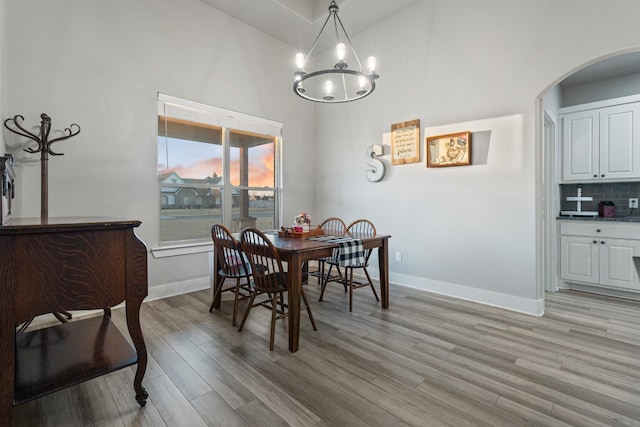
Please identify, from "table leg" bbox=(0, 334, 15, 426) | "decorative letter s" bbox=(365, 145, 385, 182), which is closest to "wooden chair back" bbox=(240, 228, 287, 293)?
"table leg" bbox=(0, 334, 15, 426)

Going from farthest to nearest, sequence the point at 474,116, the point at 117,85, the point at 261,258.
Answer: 1. the point at 474,116
2. the point at 117,85
3. the point at 261,258

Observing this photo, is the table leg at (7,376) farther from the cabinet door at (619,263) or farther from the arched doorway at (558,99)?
the cabinet door at (619,263)

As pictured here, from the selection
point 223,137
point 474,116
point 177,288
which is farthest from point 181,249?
point 474,116

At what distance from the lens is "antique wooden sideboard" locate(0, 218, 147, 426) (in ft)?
4.26

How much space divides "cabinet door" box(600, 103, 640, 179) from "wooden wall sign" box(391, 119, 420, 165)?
2.26 m

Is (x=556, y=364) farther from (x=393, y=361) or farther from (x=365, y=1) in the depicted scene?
(x=365, y=1)

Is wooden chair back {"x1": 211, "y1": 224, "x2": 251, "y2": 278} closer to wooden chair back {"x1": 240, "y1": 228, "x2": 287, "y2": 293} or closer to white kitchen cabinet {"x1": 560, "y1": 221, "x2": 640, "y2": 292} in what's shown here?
wooden chair back {"x1": 240, "y1": 228, "x2": 287, "y2": 293}

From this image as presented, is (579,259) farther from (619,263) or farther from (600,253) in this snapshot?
(619,263)

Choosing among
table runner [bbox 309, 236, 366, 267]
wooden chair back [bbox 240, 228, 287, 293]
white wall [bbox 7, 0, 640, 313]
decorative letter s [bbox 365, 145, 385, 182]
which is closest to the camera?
wooden chair back [bbox 240, 228, 287, 293]

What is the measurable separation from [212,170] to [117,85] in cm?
133

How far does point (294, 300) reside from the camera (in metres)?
2.30

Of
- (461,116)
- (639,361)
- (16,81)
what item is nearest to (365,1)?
(461,116)

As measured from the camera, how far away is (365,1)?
3.80m

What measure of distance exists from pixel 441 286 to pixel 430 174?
1.34 metres
